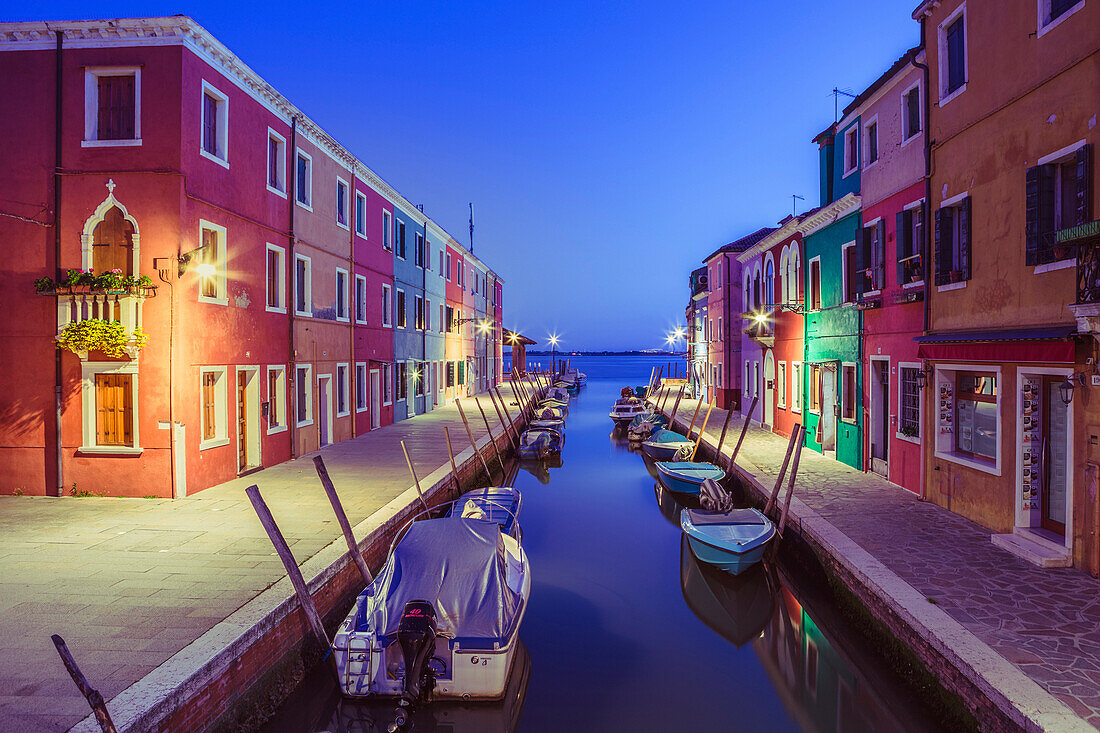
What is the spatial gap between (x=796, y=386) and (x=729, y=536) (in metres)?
10.5

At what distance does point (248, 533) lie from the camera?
9.38 meters

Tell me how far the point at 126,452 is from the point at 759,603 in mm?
11952

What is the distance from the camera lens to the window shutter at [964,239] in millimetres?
10086

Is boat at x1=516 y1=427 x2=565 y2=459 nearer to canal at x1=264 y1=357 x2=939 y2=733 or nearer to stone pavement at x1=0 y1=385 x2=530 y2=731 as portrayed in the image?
canal at x1=264 y1=357 x2=939 y2=733

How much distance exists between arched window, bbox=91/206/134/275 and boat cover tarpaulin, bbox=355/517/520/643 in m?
8.46

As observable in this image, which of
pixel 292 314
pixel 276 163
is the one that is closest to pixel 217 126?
pixel 276 163

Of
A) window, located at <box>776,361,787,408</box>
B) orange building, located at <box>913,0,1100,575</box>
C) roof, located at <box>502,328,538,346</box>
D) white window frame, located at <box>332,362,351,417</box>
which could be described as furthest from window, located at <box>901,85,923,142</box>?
roof, located at <box>502,328,538,346</box>

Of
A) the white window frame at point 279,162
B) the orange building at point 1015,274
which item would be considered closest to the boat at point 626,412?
the white window frame at point 279,162

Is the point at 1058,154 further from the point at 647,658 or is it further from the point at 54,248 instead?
the point at 54,248

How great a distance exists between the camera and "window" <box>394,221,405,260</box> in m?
25.9

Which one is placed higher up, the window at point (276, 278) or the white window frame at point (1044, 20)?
the white window frame at point (1044, 20)

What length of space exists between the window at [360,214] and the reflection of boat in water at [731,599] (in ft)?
53.4

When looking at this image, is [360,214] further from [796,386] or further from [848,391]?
[848,391]

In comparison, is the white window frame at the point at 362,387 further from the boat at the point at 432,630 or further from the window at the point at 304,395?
the boat at the point at 432,630
